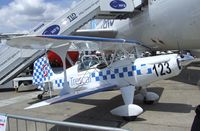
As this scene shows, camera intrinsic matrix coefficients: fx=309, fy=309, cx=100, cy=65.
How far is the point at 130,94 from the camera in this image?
823 cm

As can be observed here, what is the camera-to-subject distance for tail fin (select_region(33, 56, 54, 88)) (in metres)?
11.0

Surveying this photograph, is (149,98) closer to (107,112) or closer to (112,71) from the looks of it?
(107,112)

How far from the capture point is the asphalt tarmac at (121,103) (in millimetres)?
7480

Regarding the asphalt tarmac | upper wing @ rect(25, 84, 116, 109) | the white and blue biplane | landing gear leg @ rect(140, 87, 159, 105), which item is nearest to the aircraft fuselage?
the asphalt tarmac

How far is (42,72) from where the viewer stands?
36.7 feet

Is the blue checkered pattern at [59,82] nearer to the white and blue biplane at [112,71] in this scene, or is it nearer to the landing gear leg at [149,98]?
the white and blue biplane at [112,71]

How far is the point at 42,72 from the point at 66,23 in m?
4.52

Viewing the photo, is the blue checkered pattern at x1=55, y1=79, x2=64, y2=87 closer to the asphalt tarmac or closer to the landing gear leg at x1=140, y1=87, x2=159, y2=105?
the asphalt tarmac

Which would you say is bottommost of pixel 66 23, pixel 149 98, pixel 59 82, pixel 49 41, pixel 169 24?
pixel 149 98

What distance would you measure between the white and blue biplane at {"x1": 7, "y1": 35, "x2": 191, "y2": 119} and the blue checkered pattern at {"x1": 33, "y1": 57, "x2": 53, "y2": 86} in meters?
1.47

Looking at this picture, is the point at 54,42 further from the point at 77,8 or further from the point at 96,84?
the point at 77,8

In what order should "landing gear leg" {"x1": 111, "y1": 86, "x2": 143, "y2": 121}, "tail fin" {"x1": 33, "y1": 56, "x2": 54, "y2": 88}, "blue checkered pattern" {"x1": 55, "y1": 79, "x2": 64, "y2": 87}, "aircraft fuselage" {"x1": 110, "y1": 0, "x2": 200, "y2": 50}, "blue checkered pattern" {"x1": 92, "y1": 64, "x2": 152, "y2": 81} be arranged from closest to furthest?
"landing gear leg" {"x1": 111, "y1": 86, "x2": 143, "y2": 121} < "blue checkered pattern" {"x1": 92, "y1": 64, "x2": 152, "y2": 81} < "blue checkered pattern" {"x1": 55, "y1": 79, "x2": 64, "y2": 87} < "tail fin" {"x1": 33, "y1": 56, "x2": 54, "y2": 88} < "aircraft fuselage" {"x1": 110, "y1": 0, "x2": 200, "y2": 50}

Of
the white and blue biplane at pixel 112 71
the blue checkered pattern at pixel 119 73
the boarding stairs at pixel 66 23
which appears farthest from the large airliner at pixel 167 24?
the blue checkered pattern at pixel 119 73

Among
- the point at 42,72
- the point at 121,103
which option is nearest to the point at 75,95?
the point at 121,103
